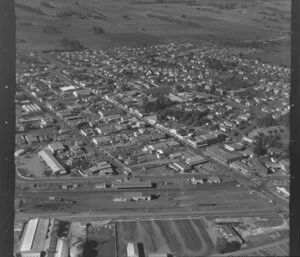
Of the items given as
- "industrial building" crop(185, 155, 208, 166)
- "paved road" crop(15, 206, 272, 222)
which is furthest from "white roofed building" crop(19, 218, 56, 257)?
"industrial building" crop(185, 155, 208, 166)

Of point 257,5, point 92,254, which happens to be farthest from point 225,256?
point 257,5

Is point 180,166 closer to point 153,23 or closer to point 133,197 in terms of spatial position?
point 133,197

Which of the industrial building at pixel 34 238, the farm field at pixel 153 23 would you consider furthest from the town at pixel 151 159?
the farm field at pixel 153 23

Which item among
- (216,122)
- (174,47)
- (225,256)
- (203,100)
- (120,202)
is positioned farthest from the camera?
(174,47)

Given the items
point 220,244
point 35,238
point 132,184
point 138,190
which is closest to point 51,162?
point 132,184

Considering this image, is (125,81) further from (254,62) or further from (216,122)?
(254,62)

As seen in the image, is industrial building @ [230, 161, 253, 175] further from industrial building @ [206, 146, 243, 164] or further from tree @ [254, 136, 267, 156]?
tree @ [254, 136, 267, 156]

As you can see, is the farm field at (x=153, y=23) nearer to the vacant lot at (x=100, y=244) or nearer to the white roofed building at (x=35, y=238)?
the white roofed building at (x=35, y=238)

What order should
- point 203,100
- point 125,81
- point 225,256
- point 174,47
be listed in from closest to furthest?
point 225,256
point 203,100
point 125,81
point 174,47
